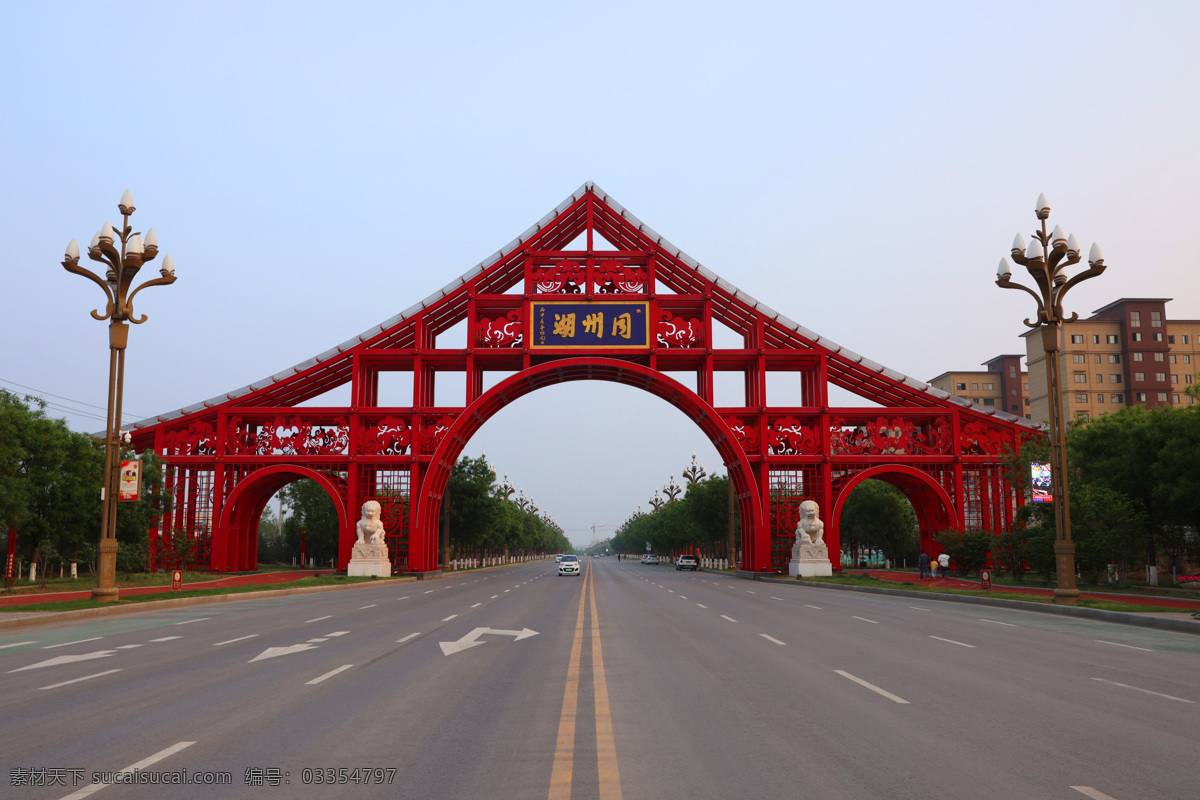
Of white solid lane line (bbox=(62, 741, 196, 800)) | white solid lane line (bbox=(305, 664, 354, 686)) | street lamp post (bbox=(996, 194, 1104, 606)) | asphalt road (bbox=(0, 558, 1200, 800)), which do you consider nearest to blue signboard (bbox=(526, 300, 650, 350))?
street lamp post (bbox=(996, 194, 1104, 606))

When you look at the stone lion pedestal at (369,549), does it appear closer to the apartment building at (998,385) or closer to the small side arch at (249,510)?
the small side arch at (249,510)

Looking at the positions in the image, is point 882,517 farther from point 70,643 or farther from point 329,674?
point 329,674

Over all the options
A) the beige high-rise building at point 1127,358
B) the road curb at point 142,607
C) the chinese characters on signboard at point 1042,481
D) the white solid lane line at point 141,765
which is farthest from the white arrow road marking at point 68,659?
the beige high-rise building at point 1127,358

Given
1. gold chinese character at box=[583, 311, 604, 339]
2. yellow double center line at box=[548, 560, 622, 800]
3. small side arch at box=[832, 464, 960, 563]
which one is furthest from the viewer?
gold chinese character at box=[583, 311, 604, 339]

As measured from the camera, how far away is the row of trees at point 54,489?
3131 centimetres

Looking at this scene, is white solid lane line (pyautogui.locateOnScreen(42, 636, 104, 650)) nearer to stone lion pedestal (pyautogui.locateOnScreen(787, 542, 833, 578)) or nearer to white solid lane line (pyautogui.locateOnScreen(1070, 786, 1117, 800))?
white solid lane line (pyautogui.locateOnScreen(1070, 786, 1117, 800))

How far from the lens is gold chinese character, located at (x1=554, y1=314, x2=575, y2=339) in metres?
49.6

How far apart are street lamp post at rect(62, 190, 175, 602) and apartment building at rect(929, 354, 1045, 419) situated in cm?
11173

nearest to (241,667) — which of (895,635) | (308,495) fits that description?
(895,635)

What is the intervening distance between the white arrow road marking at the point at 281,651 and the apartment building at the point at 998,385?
116 metres

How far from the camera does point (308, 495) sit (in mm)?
76750

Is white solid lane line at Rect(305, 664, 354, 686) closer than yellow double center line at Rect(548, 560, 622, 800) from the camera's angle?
No

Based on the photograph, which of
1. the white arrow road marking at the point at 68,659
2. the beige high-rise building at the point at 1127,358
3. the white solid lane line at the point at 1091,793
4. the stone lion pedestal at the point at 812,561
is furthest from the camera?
the beige high-rise building at the point at 1127,358

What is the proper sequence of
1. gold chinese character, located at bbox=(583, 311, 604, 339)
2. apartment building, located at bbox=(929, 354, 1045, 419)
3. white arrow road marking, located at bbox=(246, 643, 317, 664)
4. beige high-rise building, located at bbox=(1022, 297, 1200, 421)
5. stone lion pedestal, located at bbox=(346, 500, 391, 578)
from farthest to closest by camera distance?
1. apartment building, located at bbox=(929, 354, 1045, 419)
2. beige high-rise building, located at bbox=(1022, 297, 1200, 421)
3. gold chinese character, located at bbox=(583, 311, 604, 339)
4. stone lion pedestal, located at bbox=(346, 500, 391, 578)
5. white arrow road marking, located at bbox=(246, 643, 317, 664)
